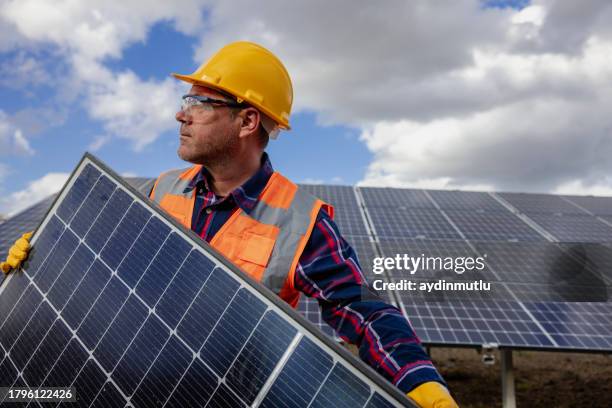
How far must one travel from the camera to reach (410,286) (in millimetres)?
8891

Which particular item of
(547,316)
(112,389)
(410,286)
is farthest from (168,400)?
(547,316)

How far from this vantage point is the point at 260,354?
2074 mm

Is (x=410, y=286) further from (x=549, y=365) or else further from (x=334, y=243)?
(x=549, y=365)

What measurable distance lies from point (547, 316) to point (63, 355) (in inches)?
312

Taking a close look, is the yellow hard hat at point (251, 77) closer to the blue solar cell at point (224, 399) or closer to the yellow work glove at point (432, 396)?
the blue solar cell at point (224, 399)

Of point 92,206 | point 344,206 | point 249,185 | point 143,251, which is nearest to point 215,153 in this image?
point 249,185

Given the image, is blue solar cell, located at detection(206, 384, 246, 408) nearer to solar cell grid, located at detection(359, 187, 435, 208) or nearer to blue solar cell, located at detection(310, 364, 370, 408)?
blue solar cell, located at detection(310, 364, 370, 408)

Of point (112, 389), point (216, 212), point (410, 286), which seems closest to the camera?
→ point (112, 389)

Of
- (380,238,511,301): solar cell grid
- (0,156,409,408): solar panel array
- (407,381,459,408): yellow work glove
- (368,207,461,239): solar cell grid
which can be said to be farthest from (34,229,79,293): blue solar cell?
(368,207,461,239): solar cell grid

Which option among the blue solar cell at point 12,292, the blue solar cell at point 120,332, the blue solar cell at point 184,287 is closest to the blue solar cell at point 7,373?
the blue solar cell at point 12,292

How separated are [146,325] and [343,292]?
3.24ft

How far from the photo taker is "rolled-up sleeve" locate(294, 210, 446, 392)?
2.28 metres

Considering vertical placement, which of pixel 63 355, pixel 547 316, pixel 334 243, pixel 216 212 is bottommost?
pixel 63 355

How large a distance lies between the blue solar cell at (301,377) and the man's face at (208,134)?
1.27 metres
